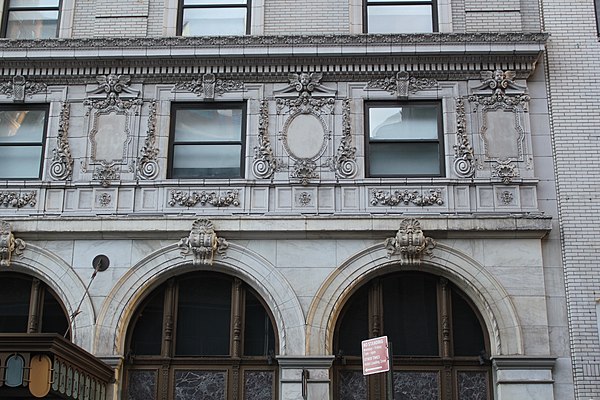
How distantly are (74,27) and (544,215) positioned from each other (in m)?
10.8

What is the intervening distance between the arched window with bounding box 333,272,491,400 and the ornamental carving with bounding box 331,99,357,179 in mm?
2231

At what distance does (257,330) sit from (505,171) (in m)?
5.78

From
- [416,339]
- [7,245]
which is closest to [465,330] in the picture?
[416,339]

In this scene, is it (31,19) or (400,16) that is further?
(31,19)

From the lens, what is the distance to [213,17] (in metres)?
20.6

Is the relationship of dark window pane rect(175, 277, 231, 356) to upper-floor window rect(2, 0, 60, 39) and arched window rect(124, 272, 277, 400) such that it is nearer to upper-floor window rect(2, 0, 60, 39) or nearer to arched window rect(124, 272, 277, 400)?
arched window rect(124, 272, 277, 400)

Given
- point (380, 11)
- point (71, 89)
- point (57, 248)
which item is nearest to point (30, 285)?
point (57, 248)

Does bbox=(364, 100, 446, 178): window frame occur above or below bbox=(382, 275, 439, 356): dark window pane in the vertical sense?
above

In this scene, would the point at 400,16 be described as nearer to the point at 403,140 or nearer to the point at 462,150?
the point at 403,140

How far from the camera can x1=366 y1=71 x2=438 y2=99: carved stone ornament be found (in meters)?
19.1

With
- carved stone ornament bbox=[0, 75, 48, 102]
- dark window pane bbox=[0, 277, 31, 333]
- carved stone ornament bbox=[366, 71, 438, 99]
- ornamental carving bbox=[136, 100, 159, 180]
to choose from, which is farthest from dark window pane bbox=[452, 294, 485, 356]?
carved stone ornament bbox=[0, 75, 48, 102]

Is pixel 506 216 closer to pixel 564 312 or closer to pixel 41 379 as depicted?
pixel 564 312

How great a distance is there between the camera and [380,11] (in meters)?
20.4

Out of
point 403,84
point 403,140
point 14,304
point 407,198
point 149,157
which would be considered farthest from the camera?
point 403,84
